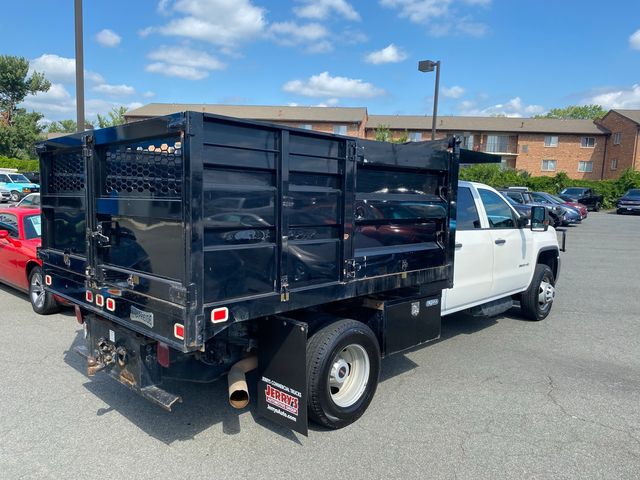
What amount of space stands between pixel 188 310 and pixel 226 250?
425 millimetres

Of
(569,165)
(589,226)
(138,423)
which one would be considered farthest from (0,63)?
(569,165)

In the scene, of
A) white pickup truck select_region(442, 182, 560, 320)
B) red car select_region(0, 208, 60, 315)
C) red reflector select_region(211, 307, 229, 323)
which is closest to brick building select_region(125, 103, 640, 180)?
red car select_region(0, 208, 60, 315)

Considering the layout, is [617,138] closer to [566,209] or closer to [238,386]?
[566,209]

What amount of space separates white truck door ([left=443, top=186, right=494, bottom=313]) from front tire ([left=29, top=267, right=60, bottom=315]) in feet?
16.9

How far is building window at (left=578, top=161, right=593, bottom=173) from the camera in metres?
54.0

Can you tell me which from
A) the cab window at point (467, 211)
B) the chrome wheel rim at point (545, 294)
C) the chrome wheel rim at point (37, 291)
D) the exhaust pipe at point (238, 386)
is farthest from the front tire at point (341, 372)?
the chrome wheel rim at point (37, 291)

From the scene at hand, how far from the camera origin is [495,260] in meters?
6.01

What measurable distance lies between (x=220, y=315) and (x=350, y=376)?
1.49 metres

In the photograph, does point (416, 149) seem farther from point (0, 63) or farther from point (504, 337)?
point (0, 63)

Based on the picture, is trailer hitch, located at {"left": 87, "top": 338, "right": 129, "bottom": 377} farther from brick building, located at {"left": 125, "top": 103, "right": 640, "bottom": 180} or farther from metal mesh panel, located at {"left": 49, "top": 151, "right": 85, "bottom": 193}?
brick building, located at {"left": 125, "top": 103, "right": 640, "bottom": 180}

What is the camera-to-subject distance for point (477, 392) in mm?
4582

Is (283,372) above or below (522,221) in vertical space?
below

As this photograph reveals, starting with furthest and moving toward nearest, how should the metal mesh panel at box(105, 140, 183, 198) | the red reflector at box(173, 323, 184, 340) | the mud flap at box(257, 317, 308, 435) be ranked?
the mud flap at box(257, 317, 308, 435) < the metal mesh panel at box(105, 140, 183, 198) < the red reflector at box(173, 323, 184, 340)

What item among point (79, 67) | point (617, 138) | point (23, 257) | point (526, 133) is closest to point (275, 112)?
point (526, 133)
